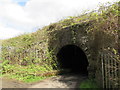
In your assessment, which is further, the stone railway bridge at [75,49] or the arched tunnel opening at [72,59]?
the arched tunnel opening at [72,59]

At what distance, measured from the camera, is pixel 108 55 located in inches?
185

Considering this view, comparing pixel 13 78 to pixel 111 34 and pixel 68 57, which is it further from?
pixel 111 34

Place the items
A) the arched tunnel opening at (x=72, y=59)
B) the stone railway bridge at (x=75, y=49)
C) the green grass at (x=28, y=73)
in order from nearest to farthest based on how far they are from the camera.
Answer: the stone railway bridge at (x=75, y=49) < the green grass at (x=28, y=73) < the arched tunnel opening at (x=72, y=59)

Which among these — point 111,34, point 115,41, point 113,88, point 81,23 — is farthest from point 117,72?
point 81,23

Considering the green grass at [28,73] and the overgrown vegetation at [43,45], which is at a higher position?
the overgrown vegetation at [43,45]

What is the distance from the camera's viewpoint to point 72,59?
10484 millimetres

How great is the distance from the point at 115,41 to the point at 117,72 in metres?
1.12

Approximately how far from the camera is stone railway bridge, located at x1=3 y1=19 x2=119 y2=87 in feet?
16.1

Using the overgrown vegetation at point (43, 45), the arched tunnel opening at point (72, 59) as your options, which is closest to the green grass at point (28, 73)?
the overgrown vegetation at point (43, 45)

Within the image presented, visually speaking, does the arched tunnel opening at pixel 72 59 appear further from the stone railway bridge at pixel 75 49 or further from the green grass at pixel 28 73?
the green grass at pixel 28 73

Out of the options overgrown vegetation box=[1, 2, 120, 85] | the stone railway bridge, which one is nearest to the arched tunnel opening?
the stone railway bridge

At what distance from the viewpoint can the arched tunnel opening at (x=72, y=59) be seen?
8.91 meters

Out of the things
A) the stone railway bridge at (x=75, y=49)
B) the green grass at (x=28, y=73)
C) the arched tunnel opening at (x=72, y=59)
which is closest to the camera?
the stone railway bridge at (x=75, y=49)

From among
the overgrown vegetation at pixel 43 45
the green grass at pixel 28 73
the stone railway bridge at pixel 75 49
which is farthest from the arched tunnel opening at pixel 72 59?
the green grass at pixel 28 73
